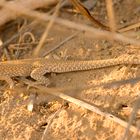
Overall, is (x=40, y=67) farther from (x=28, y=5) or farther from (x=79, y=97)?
(x=28, y=5)

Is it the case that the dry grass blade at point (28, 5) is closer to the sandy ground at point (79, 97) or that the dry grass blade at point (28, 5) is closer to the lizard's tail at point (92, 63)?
the sandy ground at point (79, 97)

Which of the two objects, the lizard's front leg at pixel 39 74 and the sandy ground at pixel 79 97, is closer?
the sandy ground at pixel 79 97

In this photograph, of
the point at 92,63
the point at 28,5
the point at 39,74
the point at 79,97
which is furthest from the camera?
the point at 28,5

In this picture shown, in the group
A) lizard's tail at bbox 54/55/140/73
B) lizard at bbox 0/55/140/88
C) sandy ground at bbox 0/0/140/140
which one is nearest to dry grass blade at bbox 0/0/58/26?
sandy ground at bbox 0/0/140/140

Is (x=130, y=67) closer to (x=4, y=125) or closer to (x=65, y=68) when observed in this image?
(x=65, y=68)

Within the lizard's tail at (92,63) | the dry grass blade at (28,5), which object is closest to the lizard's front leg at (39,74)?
the lizard's tail at (92,63)

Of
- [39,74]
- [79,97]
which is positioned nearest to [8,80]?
[39,74]

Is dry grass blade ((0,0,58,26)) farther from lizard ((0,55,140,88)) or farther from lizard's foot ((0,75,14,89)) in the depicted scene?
lizard's foot ((0,75,14,89))
